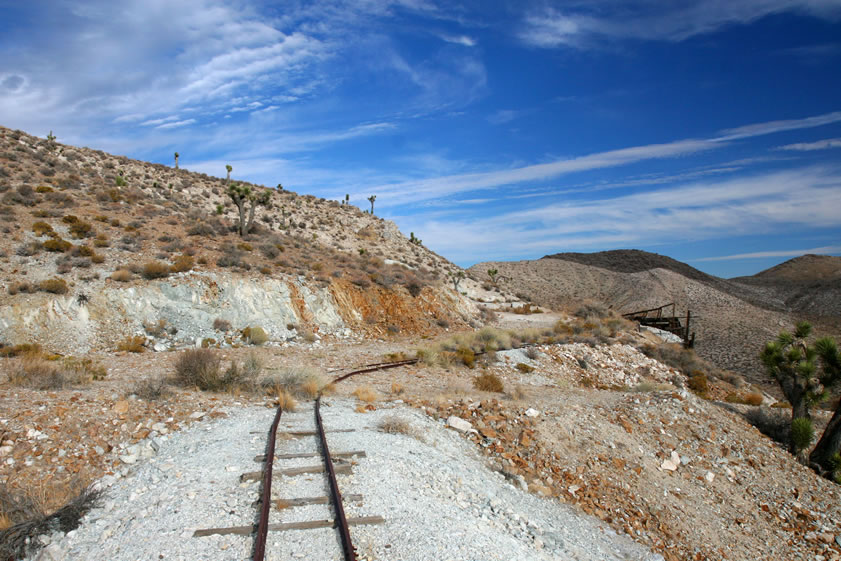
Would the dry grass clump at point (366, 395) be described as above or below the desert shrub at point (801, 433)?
above

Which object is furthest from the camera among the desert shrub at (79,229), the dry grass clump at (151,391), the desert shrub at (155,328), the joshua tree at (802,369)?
the desert shrub at (79,229)

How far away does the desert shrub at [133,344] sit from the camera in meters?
19.6

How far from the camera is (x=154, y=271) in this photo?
23125mm

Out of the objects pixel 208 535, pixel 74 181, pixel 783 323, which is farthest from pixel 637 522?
pixel 783 323

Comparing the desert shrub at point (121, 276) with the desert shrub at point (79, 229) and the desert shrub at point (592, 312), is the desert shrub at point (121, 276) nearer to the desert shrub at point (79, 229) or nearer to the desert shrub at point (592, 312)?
the desert shrub at point (79, 229)

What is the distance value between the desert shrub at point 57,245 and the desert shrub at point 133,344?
6.86 meters

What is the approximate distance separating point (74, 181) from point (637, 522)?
39657 mm

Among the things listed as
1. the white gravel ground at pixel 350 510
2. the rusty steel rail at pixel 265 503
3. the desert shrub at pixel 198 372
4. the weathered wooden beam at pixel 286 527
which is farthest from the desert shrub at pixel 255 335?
the weathered wooden beam at pixel 286 527

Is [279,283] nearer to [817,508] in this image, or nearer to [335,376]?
[335,376]

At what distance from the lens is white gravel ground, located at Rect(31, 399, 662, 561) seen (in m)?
5.43

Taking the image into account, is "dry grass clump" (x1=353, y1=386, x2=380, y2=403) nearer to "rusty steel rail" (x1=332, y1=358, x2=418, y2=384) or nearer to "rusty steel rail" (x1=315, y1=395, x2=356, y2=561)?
"rusty steel rail" (x1=332, y1=358, x2=418, y2=384)

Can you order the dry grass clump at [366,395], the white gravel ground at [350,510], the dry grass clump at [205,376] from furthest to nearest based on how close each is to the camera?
the dry grass clump at [366,395] → the dry grass clump at [205,376] → the white gravel ground at [350,510]

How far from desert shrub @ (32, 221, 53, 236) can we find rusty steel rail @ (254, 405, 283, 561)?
2267 centimetres

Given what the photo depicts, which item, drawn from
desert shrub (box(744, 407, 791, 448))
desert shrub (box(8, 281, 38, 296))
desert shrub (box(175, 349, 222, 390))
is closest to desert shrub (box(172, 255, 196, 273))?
desert shrub (box(8, 281, 38, 296))
